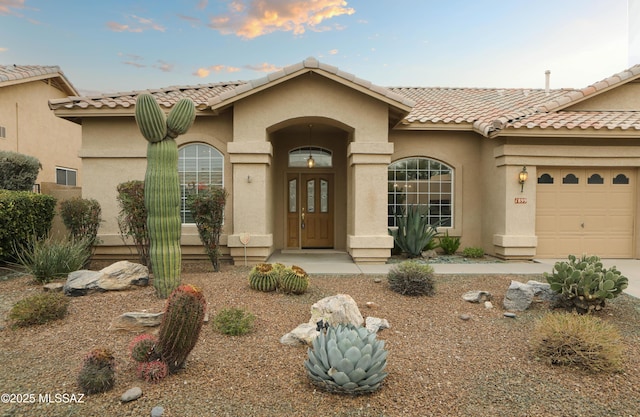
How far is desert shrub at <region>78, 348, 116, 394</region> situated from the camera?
351 centimetres

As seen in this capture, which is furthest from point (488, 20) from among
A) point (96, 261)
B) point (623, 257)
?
point (96, 261)

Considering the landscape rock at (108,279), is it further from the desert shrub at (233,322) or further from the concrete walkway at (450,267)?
the concrete walkway at (450,267)

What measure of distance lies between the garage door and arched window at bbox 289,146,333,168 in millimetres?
6227

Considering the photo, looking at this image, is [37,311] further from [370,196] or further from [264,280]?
[370,196]

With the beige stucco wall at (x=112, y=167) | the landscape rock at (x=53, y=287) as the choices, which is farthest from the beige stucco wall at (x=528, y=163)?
the landscape rock at (x=53, y=287)

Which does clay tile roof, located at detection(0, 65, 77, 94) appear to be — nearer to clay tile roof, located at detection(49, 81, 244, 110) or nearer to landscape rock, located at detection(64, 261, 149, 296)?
clay tile roof, located at detection(49, 81, 244, 110)

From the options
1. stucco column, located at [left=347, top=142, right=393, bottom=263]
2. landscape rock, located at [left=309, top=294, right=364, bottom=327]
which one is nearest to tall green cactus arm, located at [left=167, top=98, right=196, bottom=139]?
landscape rock, located at [left=309, top=294, right=364, bottom=327]

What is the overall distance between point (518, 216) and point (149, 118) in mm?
9329

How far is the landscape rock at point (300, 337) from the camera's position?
4.80 metres

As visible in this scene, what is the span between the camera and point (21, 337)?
4.93 m

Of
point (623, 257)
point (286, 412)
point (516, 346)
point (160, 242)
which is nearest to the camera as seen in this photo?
point (286, 412)

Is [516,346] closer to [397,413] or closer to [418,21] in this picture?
[397,413]

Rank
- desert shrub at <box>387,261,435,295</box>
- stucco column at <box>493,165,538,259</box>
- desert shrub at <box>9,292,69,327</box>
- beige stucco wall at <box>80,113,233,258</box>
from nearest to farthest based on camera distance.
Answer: desert shrub at <box>9,292,69,327</box>, desert shrub at <box>387,261,435,295</box>, beige stucco wall at <box>80,113,233,258</box>, stucco column at <box>493,165,538,259</box>

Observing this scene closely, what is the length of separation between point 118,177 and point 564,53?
14.4 m
